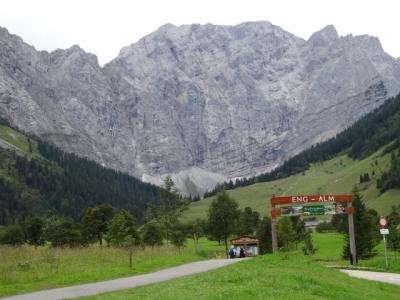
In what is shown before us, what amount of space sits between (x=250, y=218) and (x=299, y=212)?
9709 centimetres

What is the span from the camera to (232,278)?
2073cm

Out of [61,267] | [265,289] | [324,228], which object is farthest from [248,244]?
[324,228]

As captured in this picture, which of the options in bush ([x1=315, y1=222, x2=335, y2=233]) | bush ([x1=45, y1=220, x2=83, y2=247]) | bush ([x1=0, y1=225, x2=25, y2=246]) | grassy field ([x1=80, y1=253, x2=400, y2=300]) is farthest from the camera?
bush ([x1=315, y1=222, x2=335, y2=233])

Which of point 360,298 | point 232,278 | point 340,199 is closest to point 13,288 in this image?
point 232,278

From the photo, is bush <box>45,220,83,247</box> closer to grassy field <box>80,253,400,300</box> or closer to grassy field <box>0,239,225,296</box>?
grassy field <box>0,239,225,296</box>

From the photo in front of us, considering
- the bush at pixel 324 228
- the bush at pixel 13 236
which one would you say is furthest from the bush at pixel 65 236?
the bush at pixel 324 228

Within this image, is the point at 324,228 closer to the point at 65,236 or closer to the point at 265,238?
the point at 265,238

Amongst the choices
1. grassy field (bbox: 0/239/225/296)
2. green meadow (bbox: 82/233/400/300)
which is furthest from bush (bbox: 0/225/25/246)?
green meadow (bbox: 82/233/400/300)

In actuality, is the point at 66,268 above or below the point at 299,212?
below

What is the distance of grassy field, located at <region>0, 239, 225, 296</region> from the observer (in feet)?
94.8

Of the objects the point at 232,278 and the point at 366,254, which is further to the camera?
the point at 366,254

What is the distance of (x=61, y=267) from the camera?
3456 centimetres

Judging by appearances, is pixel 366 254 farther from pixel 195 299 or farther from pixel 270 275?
pixel 195 299

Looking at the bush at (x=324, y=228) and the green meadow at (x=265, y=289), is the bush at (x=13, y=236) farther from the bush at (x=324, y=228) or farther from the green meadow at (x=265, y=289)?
the bush at (x=324, y=228)
